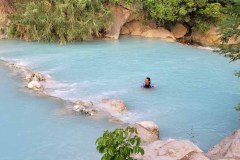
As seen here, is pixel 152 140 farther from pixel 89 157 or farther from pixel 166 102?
pixel 166 102

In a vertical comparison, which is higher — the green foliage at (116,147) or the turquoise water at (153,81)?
the green foliage at (116,147)

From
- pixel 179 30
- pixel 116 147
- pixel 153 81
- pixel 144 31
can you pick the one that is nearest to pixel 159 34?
pixel 144 31

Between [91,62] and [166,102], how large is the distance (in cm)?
622

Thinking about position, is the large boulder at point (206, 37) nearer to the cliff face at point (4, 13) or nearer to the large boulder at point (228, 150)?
the cliff face at point (4, 13)

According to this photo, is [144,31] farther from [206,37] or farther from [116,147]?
[116,147]

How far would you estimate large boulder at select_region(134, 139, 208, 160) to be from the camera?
28.1 feet

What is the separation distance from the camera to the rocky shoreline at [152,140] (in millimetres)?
8641

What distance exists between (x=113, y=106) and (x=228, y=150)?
507cm

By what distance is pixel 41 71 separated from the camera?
17.1m

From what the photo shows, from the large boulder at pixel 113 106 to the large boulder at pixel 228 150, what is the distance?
424 cm

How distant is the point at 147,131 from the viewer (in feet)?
35.4

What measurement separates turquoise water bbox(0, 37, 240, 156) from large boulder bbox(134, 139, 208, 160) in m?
1.71

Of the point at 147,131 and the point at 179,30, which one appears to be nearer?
the point at 147,131

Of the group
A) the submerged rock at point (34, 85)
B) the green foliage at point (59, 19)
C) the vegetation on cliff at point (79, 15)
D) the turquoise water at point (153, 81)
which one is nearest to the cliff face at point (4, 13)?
the vegetation on cliff at point (79, 15)
